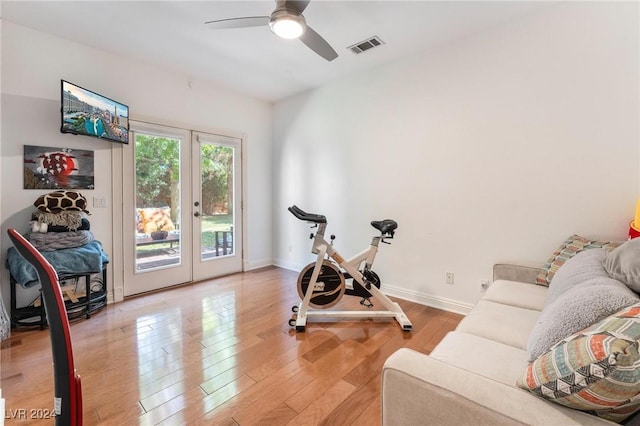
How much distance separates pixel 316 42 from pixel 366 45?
3.11 feet

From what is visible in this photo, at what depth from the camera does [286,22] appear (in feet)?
6.69

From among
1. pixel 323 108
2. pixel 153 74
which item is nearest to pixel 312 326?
pixel 323 108

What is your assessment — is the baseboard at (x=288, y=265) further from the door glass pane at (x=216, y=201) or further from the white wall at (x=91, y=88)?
the door glass pane at (x=216, y=201)

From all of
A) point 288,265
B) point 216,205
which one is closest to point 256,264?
point 288,265

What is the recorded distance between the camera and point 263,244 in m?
4.85

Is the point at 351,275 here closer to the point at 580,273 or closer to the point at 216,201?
the point at 580,273

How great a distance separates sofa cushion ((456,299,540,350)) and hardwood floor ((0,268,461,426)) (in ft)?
2.06

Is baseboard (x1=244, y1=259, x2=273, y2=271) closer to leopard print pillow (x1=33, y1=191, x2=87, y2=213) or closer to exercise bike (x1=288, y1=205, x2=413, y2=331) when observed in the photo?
exercise bike (x1=288, y1=205, x2=413, y2=331)

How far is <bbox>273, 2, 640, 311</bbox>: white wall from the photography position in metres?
2.21

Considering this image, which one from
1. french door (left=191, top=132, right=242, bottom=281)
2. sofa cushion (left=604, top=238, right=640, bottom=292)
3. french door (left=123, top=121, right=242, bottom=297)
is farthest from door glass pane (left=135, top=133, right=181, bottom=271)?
sofa cushion (left=604, top=238, right=640, bottom=292)

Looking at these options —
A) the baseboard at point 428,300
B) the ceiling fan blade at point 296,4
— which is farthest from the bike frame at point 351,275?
the ceiling fan blade at point 296,4

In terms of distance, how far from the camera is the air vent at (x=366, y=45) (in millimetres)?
2914

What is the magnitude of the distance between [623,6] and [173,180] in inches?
183

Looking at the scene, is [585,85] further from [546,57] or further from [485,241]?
[485,241]
